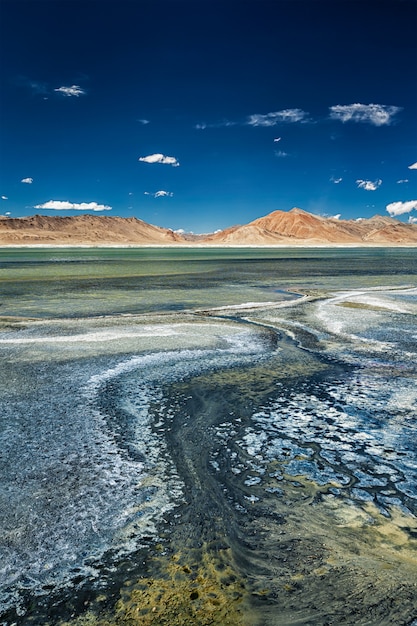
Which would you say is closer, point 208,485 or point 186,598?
point 186,598

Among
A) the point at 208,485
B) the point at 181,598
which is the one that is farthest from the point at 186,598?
the point at 208,485

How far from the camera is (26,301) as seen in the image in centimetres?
1647

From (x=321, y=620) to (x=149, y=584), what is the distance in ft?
3.37

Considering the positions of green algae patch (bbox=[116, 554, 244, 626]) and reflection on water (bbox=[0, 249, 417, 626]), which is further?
reflection on water (bbox=[0, 249, 417, 626])

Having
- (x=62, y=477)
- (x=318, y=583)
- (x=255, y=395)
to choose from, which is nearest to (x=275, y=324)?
(x=255, y=395)

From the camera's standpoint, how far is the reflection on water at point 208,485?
2.76m

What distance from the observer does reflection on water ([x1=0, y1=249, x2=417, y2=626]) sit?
276cm

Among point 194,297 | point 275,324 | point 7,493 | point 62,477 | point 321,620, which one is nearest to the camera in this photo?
point 321,620

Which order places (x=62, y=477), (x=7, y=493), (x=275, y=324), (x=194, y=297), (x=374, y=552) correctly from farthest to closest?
(x=194, y=297) → (x=275, y=324) → (x=62, y=477) → (x=7, y=493) → (x=374, y=552)

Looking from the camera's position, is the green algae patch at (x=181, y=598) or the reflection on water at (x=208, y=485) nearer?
the green algae patch at (x=181, y=598)

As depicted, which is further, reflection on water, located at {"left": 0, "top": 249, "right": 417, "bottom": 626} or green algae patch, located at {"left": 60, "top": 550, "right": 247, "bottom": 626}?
reflection on water, located at {"left": 0, "top": 249, "right": 417, "bottom": 626}

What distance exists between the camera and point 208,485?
3.98 m

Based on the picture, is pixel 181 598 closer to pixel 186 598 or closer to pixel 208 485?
pixel 186 598

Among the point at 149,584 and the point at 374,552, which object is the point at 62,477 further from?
the point at 374,552
